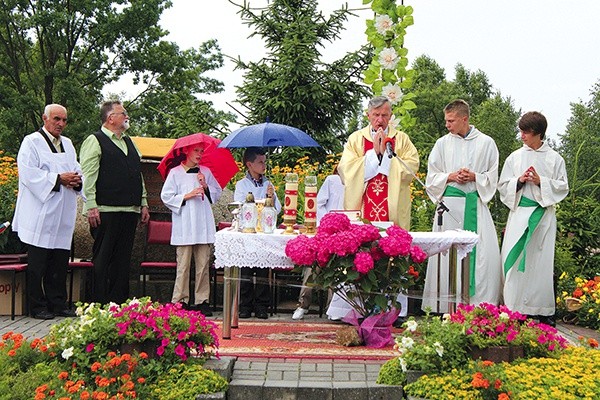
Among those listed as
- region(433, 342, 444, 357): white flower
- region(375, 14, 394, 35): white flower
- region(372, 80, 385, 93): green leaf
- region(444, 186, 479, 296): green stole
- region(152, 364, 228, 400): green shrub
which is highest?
region(375, 14, 394, 35): white flower

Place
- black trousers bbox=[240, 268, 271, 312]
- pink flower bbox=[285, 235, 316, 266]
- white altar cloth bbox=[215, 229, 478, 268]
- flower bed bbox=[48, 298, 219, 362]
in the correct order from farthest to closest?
black trousers bbox=[240, 268, 271, 312] → white altar cloth bbox=[215, 229, 478, 268] → pink flower bbox=[285, 235, 316, 266] → flower bed bbox=[48, 298, 219, 362]

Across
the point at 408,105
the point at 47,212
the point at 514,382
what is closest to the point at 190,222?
the point at 47,212

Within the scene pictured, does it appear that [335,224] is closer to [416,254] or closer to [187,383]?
[416,254]

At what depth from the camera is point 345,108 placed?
14.9 meters

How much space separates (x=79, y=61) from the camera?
1225 inches

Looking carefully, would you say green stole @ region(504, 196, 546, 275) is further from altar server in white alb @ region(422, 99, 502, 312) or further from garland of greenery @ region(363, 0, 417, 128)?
garland of greenery @ region(363, 0, 417, 128)

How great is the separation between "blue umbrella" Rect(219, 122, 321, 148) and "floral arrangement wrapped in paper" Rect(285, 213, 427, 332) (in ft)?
6.33

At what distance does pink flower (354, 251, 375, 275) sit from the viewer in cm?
688

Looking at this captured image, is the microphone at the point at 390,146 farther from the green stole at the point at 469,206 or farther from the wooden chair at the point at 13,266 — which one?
the wooden chair at the point at 13,266

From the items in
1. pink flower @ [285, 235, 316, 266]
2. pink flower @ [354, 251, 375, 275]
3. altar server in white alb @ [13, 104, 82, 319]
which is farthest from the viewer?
altar server in white alb @ [13, 104, 82, 319]

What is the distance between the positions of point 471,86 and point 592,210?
3278cm

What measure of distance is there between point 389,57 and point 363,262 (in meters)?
3.90

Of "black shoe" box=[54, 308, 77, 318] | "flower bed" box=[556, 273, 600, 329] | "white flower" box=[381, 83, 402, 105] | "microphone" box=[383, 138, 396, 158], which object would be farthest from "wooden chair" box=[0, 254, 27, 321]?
"flower bed" box=[556, 273, 600, 329]

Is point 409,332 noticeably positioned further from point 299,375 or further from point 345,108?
point 345,108
